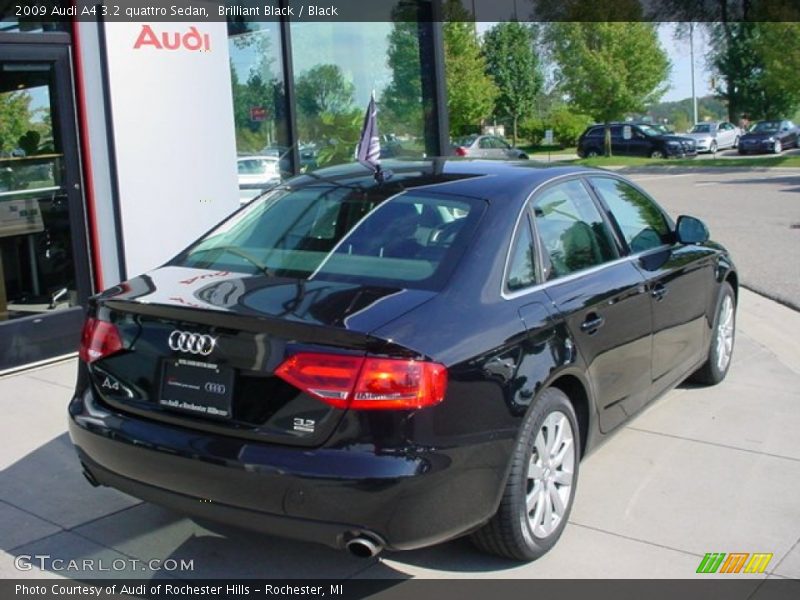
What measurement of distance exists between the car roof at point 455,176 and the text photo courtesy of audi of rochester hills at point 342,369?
0.09 feet

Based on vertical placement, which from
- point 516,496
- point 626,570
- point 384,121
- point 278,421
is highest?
point 384,121

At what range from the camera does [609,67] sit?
40594mm

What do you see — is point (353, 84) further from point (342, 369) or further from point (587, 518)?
point (342, 369)

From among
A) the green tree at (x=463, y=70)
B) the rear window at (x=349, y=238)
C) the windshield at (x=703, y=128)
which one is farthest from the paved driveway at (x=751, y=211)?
the windshield at (x=703, y=128)

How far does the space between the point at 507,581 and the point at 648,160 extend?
36546 mm

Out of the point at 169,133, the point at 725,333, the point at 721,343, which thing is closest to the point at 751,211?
the point at 725,333

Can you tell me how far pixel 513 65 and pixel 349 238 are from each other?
56.6m

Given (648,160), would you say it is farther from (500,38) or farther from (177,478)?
(177,478)

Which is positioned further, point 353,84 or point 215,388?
point 353,84

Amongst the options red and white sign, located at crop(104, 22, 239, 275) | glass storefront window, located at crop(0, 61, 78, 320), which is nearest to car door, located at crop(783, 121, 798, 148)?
red and white sign, located at crop(104, 22, 239, 275)

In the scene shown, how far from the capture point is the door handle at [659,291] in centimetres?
489

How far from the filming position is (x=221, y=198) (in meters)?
8.00

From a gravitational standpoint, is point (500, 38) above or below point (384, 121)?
above

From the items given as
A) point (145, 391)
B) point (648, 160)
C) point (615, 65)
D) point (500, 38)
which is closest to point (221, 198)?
point (145, 391)
